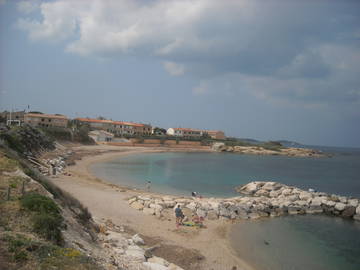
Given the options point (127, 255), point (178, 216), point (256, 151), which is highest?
point (127, 255)

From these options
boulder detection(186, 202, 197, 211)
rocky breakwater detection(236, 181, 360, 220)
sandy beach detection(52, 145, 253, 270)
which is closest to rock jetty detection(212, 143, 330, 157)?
rocky breakwater detection(236, 181, 360, 220)

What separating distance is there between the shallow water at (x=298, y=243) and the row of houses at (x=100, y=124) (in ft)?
170

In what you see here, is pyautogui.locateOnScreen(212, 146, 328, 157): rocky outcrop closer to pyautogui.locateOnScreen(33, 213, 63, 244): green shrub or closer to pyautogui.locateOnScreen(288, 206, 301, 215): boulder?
pyautogui.locateOnScreen(288, 206, 301, 215): boulder

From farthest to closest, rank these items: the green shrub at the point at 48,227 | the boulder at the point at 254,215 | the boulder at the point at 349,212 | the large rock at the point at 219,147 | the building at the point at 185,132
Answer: the building at the point at 185,132 < the large rock at the point at 219,147 < the boulder at the point at 349,212 < the boulder at the point at 254,215 < the green shrub at the point at 48,227

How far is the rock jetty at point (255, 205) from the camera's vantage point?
1731 cm

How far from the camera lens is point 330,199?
22578mm

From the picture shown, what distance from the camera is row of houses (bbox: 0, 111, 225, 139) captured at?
71.5m

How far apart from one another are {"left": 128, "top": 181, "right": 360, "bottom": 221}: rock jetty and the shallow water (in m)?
1.06

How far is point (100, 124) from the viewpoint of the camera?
95.8m

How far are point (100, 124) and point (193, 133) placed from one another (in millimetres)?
46532

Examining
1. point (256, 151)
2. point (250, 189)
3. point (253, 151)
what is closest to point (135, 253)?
point (250, 189)

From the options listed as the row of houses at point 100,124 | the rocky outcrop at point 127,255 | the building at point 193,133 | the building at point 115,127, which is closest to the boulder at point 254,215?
the rocky outcrop at point 127,255

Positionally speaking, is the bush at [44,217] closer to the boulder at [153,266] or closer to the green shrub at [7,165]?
the boulder at [153,266]

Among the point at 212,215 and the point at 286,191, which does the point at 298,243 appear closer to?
the point at 212,215
